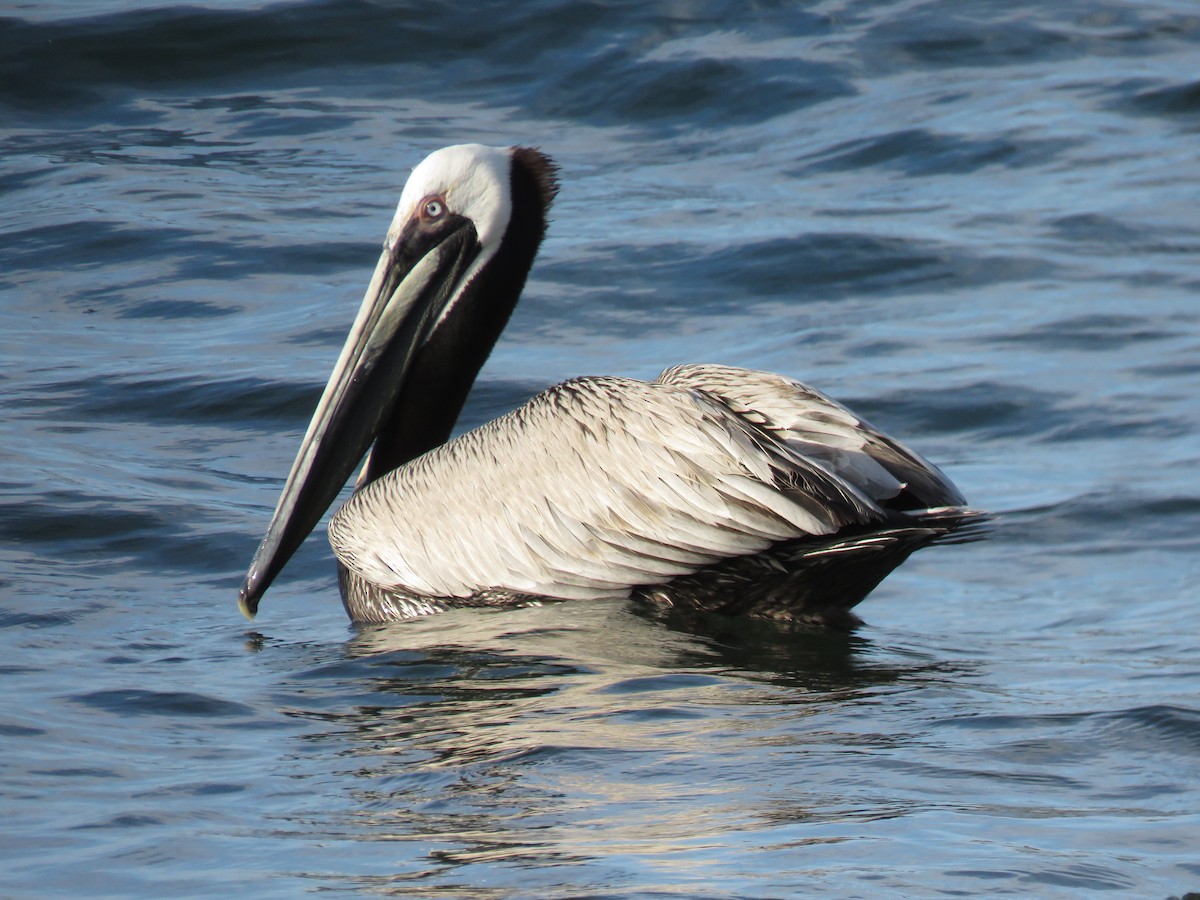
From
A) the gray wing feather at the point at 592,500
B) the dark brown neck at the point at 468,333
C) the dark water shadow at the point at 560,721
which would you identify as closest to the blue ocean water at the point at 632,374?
the dark water shadow at the point at 560,721

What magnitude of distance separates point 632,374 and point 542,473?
3092 mm

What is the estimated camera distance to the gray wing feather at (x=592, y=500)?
15.1 feet

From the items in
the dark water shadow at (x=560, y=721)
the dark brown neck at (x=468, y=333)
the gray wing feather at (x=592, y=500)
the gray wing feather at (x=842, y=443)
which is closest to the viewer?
the dark water shadow at (x=560, y=721)

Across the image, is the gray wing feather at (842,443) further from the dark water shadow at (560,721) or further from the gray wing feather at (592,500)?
the dark water shadow at (560,721)

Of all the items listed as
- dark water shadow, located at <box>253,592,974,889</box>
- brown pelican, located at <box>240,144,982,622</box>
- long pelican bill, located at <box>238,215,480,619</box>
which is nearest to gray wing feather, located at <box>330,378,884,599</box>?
brown pelican, located at <box>240,144,982,622</box>

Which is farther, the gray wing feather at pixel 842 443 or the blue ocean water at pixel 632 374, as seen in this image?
the gray wing feather at pixel 842 443

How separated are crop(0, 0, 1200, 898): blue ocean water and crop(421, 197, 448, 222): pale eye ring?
1.22m

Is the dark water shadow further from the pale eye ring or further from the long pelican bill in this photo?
the pale eye ring

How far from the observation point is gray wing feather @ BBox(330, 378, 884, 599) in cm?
461

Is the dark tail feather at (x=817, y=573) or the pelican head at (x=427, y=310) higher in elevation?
the pelican head at (x=427, y=310)

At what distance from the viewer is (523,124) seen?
12258 mm

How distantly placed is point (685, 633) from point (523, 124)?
25.8 feet

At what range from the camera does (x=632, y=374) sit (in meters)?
8.13

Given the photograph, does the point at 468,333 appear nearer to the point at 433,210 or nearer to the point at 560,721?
A: the point at 433,210
